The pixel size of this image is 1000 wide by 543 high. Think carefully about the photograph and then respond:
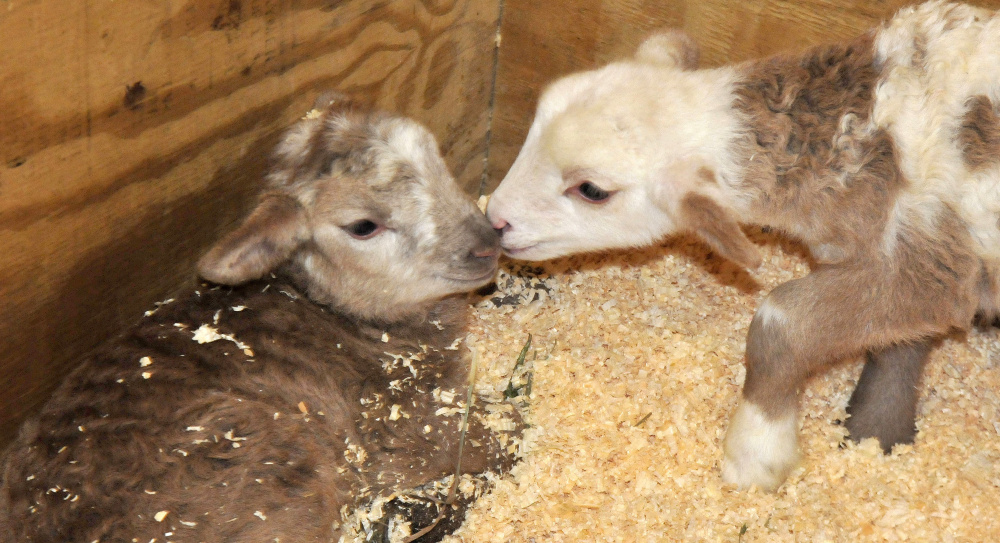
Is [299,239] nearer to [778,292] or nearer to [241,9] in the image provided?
[241,9]

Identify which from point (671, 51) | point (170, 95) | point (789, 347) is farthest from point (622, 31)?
point (170, 95)

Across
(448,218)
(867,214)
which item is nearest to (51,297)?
(448,218)

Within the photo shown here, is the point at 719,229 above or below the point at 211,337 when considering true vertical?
above

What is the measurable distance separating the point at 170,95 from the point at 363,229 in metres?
0.91

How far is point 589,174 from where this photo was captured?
359 cm

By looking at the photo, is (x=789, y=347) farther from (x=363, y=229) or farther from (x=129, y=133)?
(x=129, y=133)

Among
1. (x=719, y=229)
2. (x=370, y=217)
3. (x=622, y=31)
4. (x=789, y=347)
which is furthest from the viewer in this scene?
(x=622, y=31)

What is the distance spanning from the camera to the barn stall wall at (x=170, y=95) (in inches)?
118

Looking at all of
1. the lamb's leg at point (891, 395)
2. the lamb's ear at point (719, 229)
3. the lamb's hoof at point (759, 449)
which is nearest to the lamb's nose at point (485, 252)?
the lamb's ear at point (719, 229)

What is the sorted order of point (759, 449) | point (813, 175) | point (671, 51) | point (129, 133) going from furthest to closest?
point (671, 51) → point (759, 449) → point (813, 175) → point (129, 133)

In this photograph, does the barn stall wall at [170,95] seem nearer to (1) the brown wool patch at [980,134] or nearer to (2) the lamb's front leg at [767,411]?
(1) the brown wool patch at [980,134]

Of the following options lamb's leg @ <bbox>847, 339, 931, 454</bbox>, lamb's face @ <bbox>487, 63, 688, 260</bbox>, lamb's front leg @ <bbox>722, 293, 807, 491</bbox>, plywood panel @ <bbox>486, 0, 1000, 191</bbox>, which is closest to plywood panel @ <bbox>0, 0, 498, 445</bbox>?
plywood panel @ <bbox>486, 0, 1000, 191</bbox>

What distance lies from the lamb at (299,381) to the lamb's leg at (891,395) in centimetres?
159

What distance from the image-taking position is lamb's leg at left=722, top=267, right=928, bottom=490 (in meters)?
3.59
